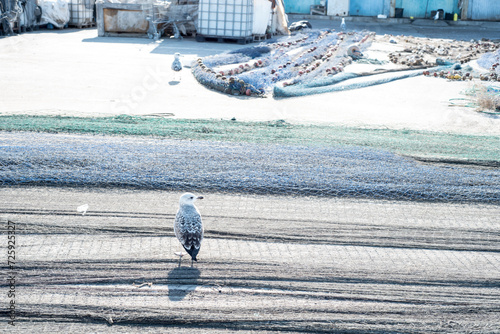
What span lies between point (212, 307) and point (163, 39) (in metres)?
14.3

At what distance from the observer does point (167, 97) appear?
8.90 m

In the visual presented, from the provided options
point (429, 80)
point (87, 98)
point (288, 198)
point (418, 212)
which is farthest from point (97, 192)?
point (429, 80)

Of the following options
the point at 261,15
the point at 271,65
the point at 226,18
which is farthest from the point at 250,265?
the point at 261,15

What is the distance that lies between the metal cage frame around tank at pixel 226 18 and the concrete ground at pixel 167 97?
2249mm

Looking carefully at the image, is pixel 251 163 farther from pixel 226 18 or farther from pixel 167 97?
pixel 226 18

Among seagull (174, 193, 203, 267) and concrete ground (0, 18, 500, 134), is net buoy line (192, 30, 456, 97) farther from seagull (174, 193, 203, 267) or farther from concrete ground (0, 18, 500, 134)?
seagull (174, 193, 203, 267)

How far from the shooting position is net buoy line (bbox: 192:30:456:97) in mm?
9506

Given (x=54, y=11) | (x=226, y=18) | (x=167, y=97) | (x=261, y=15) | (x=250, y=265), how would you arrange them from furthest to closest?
(x=54, y=11) → (x=261, y=15) → (x=226, y=18) → (x=167, y=97) → (x=250, y=265)

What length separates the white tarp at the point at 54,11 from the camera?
17.6m

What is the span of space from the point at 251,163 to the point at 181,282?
6.63 feet

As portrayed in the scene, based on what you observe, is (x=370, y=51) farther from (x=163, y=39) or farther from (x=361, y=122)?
(x=361, y=122)

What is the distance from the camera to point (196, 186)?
15.4ft

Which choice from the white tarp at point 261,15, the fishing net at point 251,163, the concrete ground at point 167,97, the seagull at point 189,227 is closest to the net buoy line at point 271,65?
the concrete ground at point 167,97

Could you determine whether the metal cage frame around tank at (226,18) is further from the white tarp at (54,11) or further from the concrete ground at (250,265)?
the concrete ground at (250,265)
